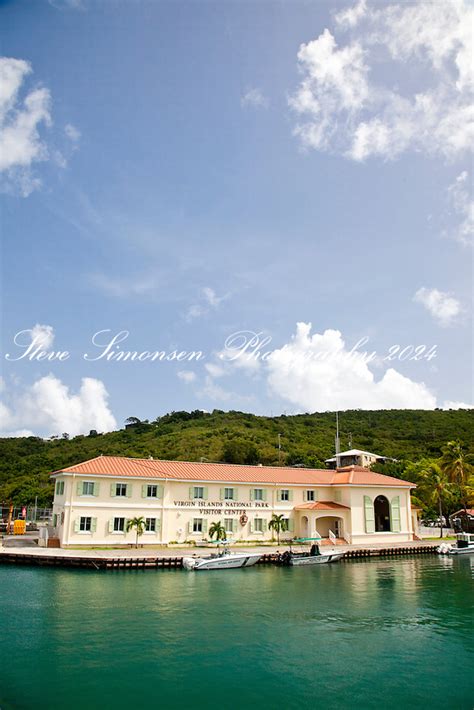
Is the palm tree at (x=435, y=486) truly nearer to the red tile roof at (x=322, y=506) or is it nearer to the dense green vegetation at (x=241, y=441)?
the dense green vegetation at (x=241, y=441)

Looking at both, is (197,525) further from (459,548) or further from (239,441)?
(239,441)

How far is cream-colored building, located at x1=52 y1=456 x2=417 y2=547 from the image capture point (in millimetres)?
37125

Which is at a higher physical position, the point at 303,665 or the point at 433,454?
the point at 433,454

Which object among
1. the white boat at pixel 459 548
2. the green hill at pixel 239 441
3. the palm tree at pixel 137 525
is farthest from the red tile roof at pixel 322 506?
the green hill at pixel 239 441

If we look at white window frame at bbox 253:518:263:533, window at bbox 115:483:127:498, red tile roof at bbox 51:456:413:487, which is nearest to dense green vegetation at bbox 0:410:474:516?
red tile roof at bbox 51:456:413:487

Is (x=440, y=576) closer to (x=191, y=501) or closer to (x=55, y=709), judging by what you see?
(x=191, y=501)

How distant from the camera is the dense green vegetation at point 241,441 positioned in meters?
70.2

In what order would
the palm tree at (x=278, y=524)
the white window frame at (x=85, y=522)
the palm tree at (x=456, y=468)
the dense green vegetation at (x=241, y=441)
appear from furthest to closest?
the dense green vegetation at (x=241, y=441)
the palm tree at (x=456, y=468)
the palm tree at (x=278, y=524)
the white window frame at (x=85, y=522)

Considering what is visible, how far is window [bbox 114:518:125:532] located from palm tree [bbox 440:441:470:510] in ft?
115

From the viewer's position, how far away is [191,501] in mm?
40625

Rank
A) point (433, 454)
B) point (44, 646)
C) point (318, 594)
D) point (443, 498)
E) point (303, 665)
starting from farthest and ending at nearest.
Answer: point (433, 454)
point (443, 498)
point (318, 594)
point (44, 646)
point (303, 665)

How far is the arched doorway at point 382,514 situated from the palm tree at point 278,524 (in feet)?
29.9

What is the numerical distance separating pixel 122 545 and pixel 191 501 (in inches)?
227

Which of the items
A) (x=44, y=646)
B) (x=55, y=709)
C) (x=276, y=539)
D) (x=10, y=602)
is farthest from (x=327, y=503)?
(x=55, y=709)
